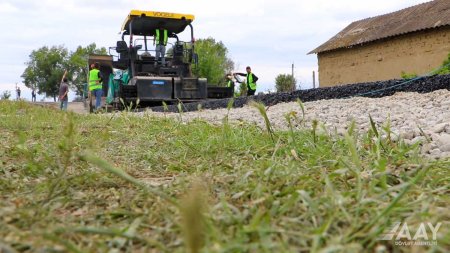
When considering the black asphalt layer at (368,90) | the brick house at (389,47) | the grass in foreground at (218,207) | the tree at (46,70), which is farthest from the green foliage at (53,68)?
the grass in foreground at (218,207)

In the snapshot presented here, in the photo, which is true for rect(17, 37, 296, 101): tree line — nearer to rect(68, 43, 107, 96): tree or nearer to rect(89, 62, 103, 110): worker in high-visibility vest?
rect(68, 43, 107, 96): tree

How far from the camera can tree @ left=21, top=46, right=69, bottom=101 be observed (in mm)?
72875

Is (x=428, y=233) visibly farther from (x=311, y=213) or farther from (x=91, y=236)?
(x=91, y=236)

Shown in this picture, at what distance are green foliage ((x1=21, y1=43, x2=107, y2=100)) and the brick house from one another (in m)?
54.7

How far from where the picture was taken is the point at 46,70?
75.8 m

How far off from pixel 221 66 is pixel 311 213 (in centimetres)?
6080

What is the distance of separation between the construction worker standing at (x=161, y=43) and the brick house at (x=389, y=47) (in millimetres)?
11652

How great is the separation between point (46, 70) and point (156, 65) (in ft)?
224

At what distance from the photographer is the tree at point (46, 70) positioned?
72.9 metres

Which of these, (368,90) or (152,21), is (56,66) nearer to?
(152,21)

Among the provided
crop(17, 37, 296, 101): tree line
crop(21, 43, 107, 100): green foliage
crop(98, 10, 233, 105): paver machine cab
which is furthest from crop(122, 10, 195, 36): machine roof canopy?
crop(21, 43, 107, 100): green foliage

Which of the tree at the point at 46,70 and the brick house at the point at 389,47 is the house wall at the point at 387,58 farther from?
the tree at the point at 46,70

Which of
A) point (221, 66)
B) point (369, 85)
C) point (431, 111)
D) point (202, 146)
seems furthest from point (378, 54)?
point (221, 66)

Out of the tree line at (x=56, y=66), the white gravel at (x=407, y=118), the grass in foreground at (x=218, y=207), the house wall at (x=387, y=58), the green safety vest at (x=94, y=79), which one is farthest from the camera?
the tree line at (x=56, y=66)
